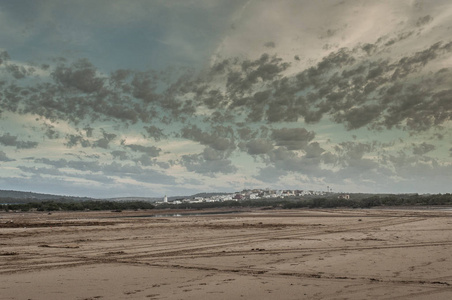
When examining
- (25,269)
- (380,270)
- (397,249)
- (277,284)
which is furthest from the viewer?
(397,249)

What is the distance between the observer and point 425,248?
17047 millimetres

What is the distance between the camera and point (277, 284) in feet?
32.6

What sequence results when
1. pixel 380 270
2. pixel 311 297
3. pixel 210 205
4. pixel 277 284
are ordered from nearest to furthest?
pixel 311 297
pixel 277 284
pixel 380 270
pixel 210 205

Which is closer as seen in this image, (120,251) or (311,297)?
(311,297)

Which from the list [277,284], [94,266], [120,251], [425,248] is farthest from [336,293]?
[120,251]

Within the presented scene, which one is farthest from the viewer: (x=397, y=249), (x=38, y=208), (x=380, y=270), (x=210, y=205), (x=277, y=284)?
(x=210, y=205)

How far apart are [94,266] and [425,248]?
15.1 meters

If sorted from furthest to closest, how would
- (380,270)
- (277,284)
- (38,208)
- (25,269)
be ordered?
(38,208) → (25,269) → (380,270) → (277,284)

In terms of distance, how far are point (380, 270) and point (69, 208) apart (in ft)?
414

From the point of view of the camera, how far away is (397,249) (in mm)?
16922

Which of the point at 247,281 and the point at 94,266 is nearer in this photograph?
the point at 247,281

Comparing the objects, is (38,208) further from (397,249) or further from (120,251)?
(397,249)

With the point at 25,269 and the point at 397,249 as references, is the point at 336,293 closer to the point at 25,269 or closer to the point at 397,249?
the point at 397,249

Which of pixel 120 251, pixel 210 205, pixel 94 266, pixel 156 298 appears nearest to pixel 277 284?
pixel 156 298
